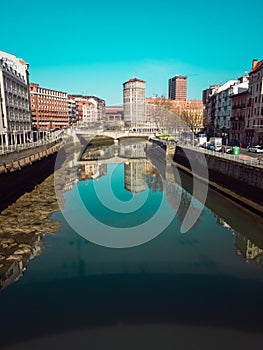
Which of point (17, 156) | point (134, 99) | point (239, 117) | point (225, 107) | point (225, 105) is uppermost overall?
point (134, 99)

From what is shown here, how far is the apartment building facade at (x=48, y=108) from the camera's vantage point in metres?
91.3

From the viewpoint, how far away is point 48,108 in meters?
97.3

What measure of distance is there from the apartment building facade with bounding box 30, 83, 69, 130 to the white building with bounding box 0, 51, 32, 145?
34.4 metres

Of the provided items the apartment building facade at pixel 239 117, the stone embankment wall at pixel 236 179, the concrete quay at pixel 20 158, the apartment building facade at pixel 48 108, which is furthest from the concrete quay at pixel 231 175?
the apartment building facade at pixel 48 108

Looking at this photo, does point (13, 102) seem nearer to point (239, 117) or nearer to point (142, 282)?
point (239, 117)

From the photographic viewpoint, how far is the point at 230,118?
170 feet

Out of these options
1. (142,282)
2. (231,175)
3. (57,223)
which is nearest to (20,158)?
(57,223)

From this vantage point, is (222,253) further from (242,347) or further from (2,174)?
(2,174)

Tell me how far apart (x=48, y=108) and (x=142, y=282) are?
97231 millimetres

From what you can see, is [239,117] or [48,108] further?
[48,108]

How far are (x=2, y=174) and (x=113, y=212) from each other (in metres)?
11.1

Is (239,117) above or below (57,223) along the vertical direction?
above

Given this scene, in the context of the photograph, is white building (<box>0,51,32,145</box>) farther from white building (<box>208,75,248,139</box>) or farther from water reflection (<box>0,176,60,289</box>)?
white building (<box>208,75,248,139</box>)

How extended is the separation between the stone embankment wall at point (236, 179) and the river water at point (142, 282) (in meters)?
1.27
